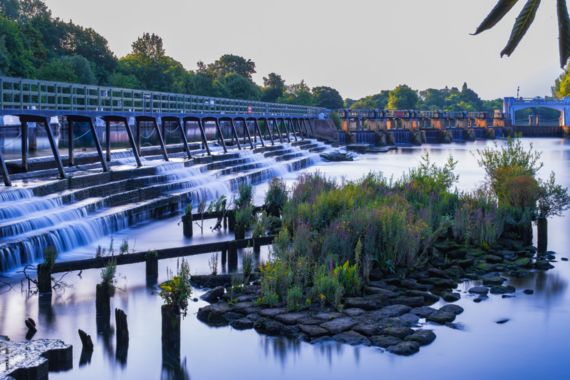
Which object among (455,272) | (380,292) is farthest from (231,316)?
(455,272)

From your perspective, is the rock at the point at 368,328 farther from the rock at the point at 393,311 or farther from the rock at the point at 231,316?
the rock at the point at 231,316

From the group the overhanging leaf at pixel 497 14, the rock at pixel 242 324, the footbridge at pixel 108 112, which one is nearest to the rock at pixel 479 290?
the rock at pixel 242 324

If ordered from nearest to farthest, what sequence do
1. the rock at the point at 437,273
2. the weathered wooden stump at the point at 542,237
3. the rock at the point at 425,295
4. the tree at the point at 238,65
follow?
the rock at the point at 425,295
the rock at the point at 437,273
the weathered wooden stump at the point at 542,237
the tree at the point at 238,65

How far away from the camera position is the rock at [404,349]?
8.19 metres

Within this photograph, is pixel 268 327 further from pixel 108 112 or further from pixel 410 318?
pixel 108 112

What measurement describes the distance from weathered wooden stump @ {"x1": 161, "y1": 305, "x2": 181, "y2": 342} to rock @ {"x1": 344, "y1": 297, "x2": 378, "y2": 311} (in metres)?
2.98

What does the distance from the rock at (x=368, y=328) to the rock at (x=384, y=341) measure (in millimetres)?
149

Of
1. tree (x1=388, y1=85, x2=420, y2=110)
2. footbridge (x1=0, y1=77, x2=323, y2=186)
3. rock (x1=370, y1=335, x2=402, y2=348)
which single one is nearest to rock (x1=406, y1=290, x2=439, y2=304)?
rock (x1=370, y1=335, x2=402, y2=348)

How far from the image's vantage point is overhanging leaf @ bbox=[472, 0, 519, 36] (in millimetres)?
2133

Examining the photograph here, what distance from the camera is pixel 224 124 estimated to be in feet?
269

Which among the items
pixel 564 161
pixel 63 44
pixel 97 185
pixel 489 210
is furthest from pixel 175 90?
pixel 489 210

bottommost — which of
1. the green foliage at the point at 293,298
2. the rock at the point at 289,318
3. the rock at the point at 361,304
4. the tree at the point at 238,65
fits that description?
the rock at the point at 289,318

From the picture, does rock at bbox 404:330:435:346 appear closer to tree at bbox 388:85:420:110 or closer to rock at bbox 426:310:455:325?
rock at bbox 426:310:455:325

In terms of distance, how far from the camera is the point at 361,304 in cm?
969
